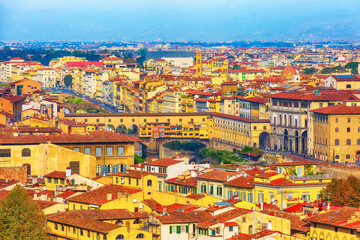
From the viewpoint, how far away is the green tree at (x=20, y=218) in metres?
33.1

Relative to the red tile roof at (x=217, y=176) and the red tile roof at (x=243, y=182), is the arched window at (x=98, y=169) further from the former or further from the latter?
the red tile roof at (x=243, y=182)

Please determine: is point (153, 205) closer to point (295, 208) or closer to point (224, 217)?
point (295, 208)

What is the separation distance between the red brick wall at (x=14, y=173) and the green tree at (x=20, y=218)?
45.2ft

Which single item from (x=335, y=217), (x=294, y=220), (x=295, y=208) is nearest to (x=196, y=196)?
(x=295, y=208)

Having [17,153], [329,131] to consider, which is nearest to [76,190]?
[17,153]

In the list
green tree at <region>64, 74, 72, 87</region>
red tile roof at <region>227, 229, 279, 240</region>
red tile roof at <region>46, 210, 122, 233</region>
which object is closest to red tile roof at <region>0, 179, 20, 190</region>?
red tile roof at <region>46, 210, 122, 233</region>

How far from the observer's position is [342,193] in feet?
134

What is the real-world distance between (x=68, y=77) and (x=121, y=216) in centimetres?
13372

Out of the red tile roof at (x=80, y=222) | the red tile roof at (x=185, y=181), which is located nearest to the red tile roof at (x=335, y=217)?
the red tile roof at (x=80, y=222)

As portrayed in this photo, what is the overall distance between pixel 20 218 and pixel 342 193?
1164 centimetres

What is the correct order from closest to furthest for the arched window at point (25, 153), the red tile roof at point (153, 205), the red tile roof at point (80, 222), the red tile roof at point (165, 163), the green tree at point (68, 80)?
the red tile roof at point (80, 222), the red tile roof at point (153, 205), the red tile roof at point (165, 163), the arched window at point (25, 153), the green tree at point (68, 80)

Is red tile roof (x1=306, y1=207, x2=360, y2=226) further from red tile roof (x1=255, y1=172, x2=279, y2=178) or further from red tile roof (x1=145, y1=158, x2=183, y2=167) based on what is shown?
red tile roof (x1=145, y1=158, x2=183, y2=167)

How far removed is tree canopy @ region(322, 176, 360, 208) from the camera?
133 ft

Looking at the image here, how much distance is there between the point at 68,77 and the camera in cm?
16788
